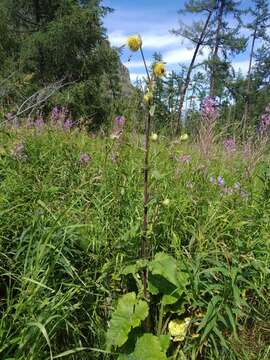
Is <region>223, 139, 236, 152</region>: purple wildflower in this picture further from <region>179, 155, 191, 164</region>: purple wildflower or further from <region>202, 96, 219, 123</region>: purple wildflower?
<region>179, 155, 191, 164</region>: purple wildflower

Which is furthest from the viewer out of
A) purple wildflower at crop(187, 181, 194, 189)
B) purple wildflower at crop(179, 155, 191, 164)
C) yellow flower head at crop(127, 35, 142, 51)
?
purple wildflower at crop(179, 155, 191, 164)

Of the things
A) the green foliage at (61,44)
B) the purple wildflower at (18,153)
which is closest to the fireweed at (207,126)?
the purple wildflower at (18,153)

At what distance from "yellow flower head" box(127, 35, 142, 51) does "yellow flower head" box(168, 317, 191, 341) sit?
47.8 inches

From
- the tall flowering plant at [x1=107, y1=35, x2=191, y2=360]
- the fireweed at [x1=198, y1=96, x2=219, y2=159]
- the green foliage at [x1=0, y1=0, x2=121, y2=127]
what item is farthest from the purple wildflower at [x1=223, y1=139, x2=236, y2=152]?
the green foliage at [x1=0, y1=0, x2=121, y2=127]

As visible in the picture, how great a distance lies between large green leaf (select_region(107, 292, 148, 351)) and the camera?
1.60 m

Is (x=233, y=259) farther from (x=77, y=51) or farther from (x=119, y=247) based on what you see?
(x=77, y=51)

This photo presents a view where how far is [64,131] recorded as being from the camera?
403 cm

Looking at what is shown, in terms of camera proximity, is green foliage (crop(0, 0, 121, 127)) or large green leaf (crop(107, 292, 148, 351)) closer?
large green leaf (crop(107, 292, 148, 351))

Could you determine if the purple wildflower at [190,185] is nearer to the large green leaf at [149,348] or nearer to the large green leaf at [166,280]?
the large green leaf at [166,280]

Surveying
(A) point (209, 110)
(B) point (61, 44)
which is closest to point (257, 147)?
(A) point (209, 110)

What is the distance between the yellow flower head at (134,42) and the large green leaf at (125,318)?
1026 mm

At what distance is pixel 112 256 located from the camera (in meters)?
2.02

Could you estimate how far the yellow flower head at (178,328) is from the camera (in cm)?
182

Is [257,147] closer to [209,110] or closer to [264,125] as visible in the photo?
[264,125]
